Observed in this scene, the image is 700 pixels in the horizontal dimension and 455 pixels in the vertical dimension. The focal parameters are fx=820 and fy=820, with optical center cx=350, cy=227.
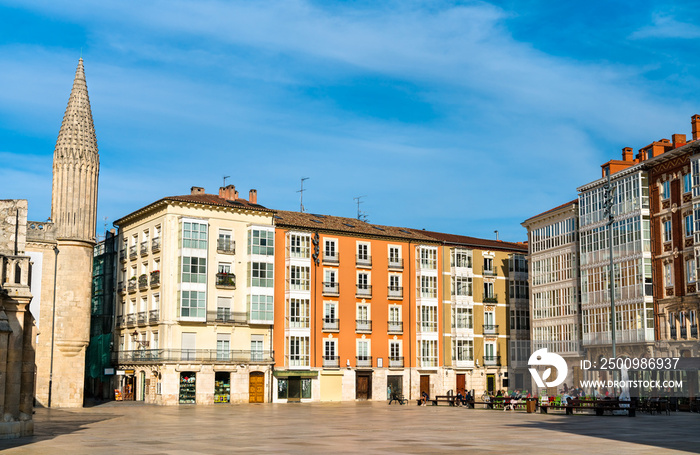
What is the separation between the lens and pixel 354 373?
75250 mm

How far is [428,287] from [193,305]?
80.4ft

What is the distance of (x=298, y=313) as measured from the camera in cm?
7312

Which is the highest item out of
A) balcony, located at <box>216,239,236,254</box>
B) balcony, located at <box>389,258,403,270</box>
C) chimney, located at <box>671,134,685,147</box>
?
chimney, located at <box>671,134,685,147</box>

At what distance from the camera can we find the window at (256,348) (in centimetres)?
7056

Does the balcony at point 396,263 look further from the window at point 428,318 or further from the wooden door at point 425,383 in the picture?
the wooden door at point 425,383

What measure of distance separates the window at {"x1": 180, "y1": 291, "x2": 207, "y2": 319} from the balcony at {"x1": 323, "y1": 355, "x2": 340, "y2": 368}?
12188mm

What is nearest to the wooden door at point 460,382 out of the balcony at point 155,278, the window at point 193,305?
the window at point 193,305

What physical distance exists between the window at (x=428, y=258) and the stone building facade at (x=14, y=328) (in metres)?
55.6

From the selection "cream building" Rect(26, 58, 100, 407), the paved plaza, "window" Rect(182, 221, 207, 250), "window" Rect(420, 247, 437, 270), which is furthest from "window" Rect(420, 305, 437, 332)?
the paved plaza

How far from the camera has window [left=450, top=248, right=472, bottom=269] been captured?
8306cm

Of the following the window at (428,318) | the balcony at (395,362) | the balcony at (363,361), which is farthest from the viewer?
the window at (428,318)

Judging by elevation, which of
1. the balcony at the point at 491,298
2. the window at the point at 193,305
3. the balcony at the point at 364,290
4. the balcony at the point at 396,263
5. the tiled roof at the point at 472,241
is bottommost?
the window at the point at 193,305

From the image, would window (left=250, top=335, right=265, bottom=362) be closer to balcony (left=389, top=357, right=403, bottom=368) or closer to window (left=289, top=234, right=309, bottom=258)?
window (left=289, top=234, right=309, bottom=258)

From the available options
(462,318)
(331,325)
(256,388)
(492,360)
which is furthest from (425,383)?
(256,388)
